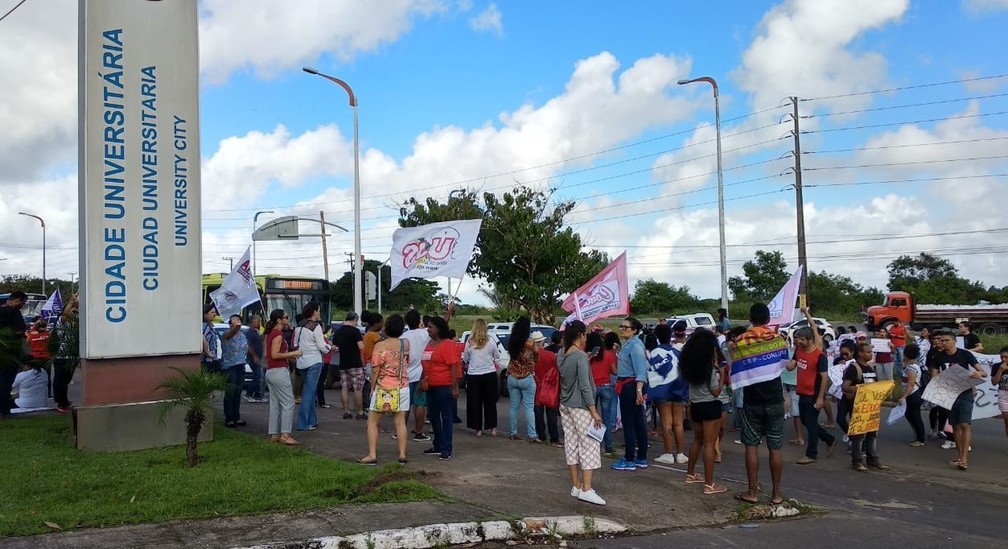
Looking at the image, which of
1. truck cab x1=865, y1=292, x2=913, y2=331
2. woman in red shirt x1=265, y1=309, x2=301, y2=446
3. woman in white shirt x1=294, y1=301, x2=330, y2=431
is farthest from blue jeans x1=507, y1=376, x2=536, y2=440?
truck cab x1=865, y1=292, x2=913, y2=331

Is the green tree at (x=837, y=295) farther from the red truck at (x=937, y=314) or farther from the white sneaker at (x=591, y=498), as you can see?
the white sneaker at (x=591, y=498)

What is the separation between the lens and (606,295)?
1404 cm

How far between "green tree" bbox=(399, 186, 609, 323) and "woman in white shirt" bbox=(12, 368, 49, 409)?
18901mm

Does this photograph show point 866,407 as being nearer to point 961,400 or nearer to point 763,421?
point 961,400

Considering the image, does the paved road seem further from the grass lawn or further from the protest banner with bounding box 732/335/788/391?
the protest banner with bounding box 732/335/788/391

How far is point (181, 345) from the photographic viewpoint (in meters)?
10.2

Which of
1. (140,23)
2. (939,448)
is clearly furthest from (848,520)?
(140,23)

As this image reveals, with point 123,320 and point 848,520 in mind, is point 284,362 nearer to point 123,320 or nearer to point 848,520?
point 123,320

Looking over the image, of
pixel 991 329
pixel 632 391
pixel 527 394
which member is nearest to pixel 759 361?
pixel 632 391

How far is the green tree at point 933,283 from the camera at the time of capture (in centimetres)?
6788

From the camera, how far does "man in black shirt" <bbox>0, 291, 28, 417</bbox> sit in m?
11.8

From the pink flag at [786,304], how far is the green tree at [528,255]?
1445cm

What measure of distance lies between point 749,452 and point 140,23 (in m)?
8.82

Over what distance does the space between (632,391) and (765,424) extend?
2029mm
